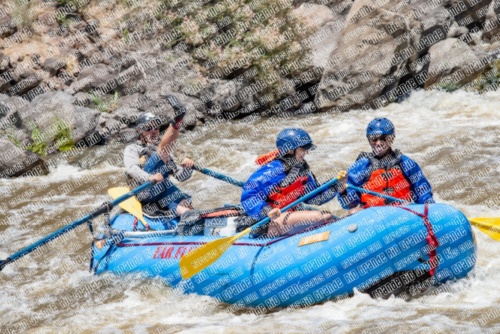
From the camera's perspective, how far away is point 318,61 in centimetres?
1295

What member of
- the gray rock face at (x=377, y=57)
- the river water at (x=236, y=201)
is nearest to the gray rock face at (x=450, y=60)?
the gray rock face at (x=377, y=57)

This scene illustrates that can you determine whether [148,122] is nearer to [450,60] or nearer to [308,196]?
[308,196]

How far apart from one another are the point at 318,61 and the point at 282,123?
156 centimetres

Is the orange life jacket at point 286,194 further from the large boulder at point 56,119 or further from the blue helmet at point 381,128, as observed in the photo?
the large boulder at point 56,119

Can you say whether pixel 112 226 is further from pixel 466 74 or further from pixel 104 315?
pixel 466 74

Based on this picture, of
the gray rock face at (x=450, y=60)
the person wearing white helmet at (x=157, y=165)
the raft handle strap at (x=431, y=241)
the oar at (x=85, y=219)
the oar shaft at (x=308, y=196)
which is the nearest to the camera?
the raft handle strap at (x=431, y=241)

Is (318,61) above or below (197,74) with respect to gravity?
below

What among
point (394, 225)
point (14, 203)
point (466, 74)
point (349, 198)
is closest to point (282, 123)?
point (466, 74)

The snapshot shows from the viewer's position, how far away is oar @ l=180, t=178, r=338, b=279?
18.2 feet

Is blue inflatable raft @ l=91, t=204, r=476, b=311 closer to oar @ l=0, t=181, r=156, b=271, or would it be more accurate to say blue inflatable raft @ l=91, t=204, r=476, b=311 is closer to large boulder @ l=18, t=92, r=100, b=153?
oar @ l=0, t=181, r=156, b=271

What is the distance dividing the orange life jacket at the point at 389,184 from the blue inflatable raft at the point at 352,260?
0.47 m

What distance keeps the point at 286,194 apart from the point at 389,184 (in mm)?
784

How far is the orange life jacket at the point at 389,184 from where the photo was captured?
569 cm

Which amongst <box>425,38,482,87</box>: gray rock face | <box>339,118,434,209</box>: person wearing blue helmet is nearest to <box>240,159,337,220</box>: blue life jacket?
<box>339,118,434,209</box>: person wearing blue helmet
